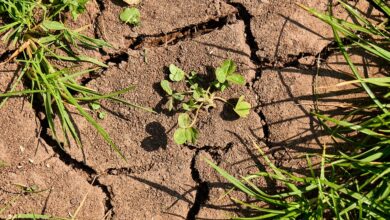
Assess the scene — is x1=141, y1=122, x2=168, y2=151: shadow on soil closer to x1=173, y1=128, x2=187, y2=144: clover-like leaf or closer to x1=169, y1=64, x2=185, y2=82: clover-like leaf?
x1=173, y1=128, x2=187, y2=144: clover-like leaf

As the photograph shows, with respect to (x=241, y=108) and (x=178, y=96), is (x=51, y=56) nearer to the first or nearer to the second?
(x=178, y=96)

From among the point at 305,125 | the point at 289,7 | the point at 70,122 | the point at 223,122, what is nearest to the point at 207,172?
the point at 223,122

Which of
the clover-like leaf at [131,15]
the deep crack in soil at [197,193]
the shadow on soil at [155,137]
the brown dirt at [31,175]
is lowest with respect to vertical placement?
the brown dirt at [31,175]

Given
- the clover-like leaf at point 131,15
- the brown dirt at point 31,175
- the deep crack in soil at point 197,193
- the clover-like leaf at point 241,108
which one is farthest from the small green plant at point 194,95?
the brown dirt at point 31,175

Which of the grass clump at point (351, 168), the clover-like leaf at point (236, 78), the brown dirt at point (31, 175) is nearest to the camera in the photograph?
the grass clump at point (351, 168)

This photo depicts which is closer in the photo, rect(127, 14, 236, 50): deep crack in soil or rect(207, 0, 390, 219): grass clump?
rect(207, 0, 390, 219): grass clump

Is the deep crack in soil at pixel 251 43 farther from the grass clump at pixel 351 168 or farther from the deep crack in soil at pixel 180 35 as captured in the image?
the grass clump at pixel 351 168

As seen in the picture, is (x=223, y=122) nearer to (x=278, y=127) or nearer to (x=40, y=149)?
(x=278, y=127)

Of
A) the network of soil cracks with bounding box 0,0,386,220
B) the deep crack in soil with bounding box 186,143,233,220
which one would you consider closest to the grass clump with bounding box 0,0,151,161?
the network of soil cracks with bounding box 0,0,386,220
